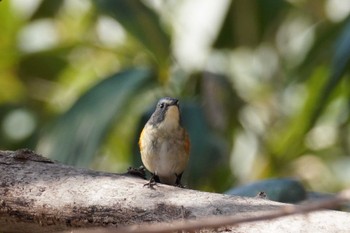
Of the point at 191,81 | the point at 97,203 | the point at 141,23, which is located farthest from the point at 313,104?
the point at 97,203

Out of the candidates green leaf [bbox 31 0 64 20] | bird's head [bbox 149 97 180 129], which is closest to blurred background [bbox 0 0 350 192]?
green leaf [bbox 31 0 64 20]

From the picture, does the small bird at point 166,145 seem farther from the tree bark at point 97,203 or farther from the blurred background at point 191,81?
the blurred background at point 191,81

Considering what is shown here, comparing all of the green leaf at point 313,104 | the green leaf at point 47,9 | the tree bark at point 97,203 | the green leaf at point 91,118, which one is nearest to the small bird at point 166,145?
A: the tree bark at point 97,203

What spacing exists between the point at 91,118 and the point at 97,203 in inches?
128

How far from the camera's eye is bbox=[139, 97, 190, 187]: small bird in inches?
157

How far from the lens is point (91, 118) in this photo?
597cm

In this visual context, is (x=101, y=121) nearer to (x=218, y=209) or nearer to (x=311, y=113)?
(x=311, y=113)

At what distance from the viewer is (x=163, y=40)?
251 inches

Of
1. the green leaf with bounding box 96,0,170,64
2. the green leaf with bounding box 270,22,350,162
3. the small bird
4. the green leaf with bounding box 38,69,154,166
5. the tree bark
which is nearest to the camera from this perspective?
the tree bark

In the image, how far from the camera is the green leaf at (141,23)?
6.38 metres

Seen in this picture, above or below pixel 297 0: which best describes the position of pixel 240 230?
below

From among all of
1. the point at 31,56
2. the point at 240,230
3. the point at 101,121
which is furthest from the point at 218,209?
the point at 31,56

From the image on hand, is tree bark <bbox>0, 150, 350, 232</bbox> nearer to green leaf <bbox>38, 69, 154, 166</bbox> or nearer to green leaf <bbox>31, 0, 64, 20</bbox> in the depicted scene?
green leaf <bbox>38, 69, 154, 166</bbox>

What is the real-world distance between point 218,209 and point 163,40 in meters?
3.85
